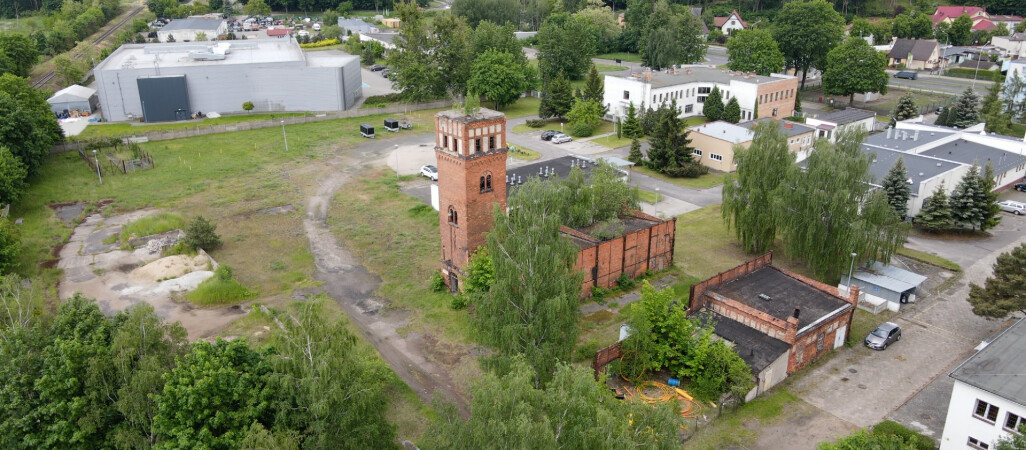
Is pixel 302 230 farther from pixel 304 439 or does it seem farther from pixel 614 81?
pixel 614 81

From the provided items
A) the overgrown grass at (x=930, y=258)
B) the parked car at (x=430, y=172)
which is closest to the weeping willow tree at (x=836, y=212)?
the overgrown grass at (x=930, y=258)

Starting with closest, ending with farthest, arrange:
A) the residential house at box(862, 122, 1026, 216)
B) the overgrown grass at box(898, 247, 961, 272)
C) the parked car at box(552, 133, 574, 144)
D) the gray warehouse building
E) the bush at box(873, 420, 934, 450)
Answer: the bush at box(873, 420, 934, 450) < the overgrown grass at box(898, 247, 961, 272) < the residential house at box(862, 122, 1026, 216) < the parked car at box(552, 133, 574, 144) < the gray warehouse building

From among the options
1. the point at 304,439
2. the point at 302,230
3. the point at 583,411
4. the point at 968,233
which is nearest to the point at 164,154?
the point at 302,230

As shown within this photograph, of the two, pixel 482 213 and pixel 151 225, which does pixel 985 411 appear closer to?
pixel 482 213

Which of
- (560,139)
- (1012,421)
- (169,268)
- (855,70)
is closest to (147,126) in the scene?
(169,268)

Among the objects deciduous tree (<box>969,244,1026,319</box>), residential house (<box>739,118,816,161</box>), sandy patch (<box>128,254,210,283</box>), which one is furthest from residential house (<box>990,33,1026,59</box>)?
sandy patch (<box>128,254,210,283</box>)

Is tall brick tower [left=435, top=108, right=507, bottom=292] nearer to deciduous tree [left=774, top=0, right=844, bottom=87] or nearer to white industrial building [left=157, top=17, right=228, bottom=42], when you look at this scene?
deciduous tree [left=774, top=0, right=844, bottom=87]
